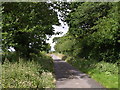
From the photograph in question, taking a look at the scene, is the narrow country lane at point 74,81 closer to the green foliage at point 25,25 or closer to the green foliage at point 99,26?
the green foliage at point 25,25

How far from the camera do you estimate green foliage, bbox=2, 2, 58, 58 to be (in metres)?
10.9

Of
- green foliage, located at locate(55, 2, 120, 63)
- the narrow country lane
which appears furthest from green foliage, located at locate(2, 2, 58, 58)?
green foliage, located at locate(55, 2, 120, 63)

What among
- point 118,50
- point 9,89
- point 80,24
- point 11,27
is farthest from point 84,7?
point 9,89

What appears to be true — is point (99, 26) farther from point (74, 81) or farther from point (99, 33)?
point (74, 81)

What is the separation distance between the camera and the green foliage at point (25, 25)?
10875mm

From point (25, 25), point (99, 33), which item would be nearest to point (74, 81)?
point (25, 25)

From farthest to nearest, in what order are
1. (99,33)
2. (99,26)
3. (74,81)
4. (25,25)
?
1. (99,26)
2. (99,33)
3. (25,25)
4. (74,81)

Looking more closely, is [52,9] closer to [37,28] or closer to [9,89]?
[37,28]

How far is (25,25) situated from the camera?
1178 centimetres

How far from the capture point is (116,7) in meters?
13.3

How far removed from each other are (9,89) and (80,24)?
13.7m

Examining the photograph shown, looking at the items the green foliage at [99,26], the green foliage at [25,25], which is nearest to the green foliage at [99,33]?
the green foliage at [99,26]

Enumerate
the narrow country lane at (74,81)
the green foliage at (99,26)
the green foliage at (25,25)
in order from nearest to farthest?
the narrow country lane at (74,81)
the green foliage at (25,25)
the green foliage at (99,26)

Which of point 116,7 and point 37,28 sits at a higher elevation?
point 116,7
